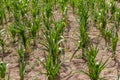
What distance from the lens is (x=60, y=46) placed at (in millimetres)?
3488

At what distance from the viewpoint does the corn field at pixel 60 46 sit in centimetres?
286

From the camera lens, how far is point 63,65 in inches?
123

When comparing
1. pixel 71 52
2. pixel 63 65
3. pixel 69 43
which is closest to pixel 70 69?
pixel 63 65

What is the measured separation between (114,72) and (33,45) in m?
1.07

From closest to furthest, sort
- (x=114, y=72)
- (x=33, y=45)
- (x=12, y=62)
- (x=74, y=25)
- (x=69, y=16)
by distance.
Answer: (x=114, y=72) → (x=12, y=62) → (x=33, y=45) → (x=74, y=25) → (x=69, y=16)

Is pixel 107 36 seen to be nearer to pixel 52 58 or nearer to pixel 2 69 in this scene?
pixel 52 58

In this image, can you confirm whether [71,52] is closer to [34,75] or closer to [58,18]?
[34,75]

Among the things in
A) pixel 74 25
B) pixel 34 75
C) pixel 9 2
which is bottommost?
pixel 34 75

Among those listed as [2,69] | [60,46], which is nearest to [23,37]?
[60,46]

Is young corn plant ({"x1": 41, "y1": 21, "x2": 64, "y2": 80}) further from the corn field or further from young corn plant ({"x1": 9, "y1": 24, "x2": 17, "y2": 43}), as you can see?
young corn plant ({"x1": 9, "y1": 24, "x2": 17, "y2": 43})

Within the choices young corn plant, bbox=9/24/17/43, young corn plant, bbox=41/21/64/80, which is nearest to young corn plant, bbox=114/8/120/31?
young corn plant, bbox=41/21/64/80

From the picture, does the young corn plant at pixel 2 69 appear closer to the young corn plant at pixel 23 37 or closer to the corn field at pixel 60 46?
the corn field at pixel 60 46

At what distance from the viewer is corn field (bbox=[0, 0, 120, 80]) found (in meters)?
2.86

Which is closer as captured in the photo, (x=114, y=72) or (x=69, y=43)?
(x=114, y=72)
